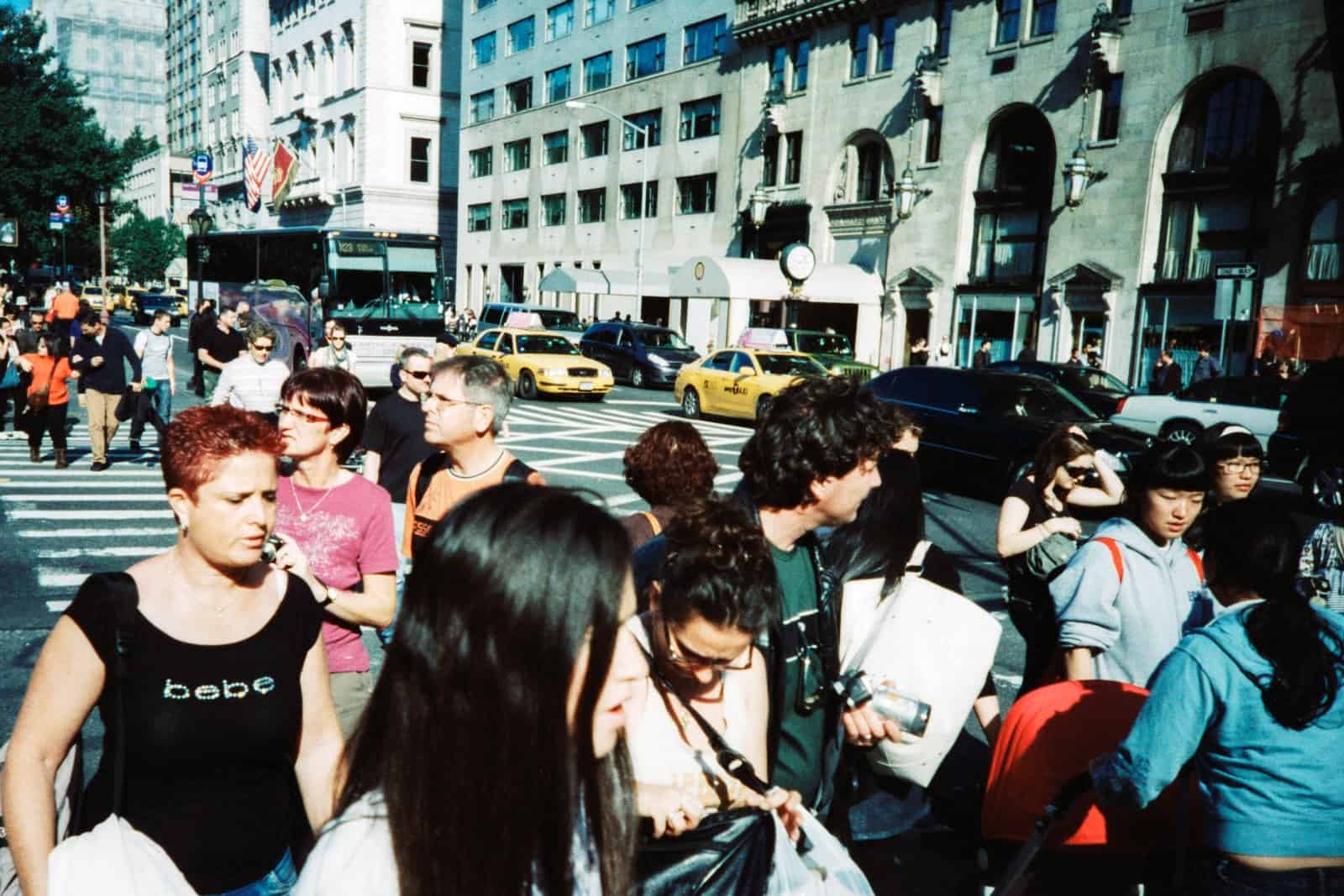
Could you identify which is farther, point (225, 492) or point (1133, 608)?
point (1133, 608)

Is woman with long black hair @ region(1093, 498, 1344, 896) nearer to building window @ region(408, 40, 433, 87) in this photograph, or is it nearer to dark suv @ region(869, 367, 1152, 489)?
dark suv @ region(869, 367, 1152, 489)

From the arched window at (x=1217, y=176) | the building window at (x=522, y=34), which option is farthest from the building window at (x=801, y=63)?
the building window at (x=522, y=34)

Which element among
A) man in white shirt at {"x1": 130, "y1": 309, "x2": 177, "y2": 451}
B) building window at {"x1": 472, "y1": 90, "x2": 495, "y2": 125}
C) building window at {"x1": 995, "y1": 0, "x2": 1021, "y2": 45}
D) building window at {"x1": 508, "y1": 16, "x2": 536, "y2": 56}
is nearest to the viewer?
man in white shirt at {"x1": 130, "y1": 309, "x2": 177, "y2": 451}

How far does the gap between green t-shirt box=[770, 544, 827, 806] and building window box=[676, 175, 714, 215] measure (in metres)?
40.5

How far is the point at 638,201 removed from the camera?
46.4 metres

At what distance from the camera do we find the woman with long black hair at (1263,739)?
2.35 m

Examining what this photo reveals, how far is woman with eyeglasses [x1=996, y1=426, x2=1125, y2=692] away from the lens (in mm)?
3982

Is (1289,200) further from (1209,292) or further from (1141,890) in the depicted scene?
(1141,890)

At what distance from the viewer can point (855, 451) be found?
2.68m

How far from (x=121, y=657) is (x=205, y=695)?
0.61ft

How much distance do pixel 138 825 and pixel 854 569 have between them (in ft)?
5.98

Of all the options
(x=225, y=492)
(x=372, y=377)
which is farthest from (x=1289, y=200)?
(x=225, y=492)

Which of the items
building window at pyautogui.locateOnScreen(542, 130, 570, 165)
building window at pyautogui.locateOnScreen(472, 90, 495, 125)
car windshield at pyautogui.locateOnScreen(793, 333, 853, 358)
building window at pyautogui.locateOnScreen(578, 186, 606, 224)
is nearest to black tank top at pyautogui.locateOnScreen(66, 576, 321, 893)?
car windshield at pyautogui.locateOnScreen(793, 333, 853, 358)

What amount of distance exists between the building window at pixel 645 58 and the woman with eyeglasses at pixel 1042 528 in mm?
44183
